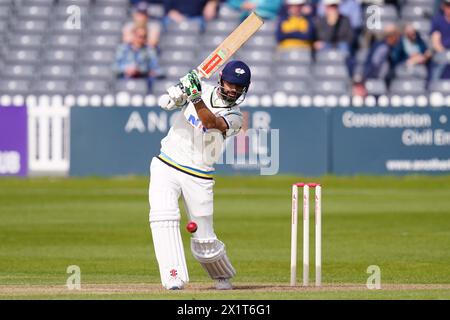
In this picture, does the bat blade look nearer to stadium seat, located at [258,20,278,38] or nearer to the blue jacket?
the blue jacket

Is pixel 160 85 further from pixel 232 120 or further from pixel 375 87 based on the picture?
pixel 232 120

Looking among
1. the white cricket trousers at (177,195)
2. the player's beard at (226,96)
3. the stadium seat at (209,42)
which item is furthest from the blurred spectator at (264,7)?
the white cricket trousers at (177,195)

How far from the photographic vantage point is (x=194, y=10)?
94.9 feet

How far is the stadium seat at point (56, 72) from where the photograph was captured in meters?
28.8

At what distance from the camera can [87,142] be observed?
85.0 feet

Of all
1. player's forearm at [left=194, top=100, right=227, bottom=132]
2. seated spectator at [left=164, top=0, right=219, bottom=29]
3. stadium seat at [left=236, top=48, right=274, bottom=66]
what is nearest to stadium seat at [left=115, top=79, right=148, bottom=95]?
seated spectator at [left=164, top=0, right=219, bottom=29]

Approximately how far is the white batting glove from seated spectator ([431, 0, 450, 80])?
670 inches

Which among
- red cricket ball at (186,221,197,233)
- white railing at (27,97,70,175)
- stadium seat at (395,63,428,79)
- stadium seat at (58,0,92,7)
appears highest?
stadium seat at (58,0,92,7)

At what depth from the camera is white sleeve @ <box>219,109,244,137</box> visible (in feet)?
36.0

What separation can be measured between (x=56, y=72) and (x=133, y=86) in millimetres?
1999

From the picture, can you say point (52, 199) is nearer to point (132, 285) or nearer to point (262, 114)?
point (262, 114)
